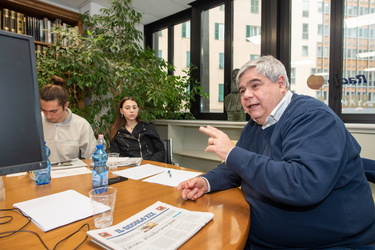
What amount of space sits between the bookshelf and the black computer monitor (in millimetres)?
2967

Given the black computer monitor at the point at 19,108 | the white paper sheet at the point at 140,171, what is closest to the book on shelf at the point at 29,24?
the white paper sheet at the point at 140,171

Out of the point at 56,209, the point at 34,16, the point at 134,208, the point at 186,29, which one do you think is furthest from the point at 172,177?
the point at 186,29

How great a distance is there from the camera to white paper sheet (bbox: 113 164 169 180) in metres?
1.37

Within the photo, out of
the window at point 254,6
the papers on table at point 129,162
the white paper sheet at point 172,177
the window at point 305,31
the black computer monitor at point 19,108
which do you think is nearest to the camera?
the black computer monitor at point 19,108

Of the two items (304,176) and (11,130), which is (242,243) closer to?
(304,176)

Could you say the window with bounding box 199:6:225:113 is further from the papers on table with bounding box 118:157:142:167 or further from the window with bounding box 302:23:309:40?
the papers on table with bounding box 118:157:142:167

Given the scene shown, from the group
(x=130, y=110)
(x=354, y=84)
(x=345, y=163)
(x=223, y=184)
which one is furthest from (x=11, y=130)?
(x=354, y=84)

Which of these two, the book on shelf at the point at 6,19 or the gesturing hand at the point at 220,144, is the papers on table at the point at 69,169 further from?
the book on shelf at the point at 6,19

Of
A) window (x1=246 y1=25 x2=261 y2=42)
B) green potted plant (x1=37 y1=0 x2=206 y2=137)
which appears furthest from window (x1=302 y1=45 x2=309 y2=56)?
A: green potted plant (x1=37 y1=0 x2=206 y2=137)

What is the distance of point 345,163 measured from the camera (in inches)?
34.7

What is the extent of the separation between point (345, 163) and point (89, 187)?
1098 mm

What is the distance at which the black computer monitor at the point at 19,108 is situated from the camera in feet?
1.93

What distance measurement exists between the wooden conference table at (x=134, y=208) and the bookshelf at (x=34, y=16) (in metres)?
2.46

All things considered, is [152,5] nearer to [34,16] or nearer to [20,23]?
[34,16]
